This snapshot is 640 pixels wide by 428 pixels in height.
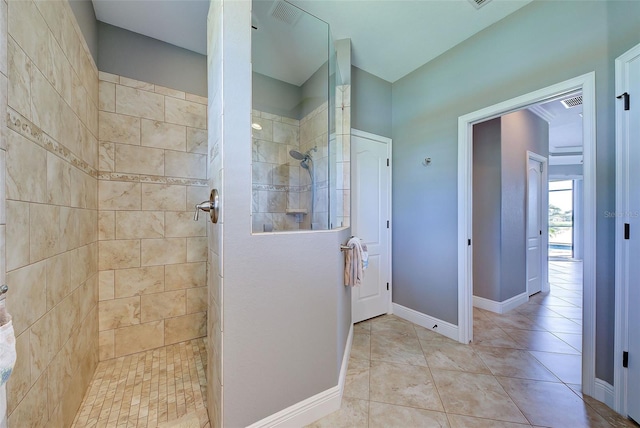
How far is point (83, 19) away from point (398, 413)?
3.21m

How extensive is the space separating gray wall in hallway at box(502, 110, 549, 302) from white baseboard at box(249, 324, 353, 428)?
2.57 metres

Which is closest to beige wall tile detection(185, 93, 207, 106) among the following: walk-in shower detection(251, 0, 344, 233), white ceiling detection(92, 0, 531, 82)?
white ceiling detection(92, 0, 531, 82)

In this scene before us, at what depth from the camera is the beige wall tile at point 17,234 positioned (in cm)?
86

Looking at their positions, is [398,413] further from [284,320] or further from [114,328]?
[114,328]

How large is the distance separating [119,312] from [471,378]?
274 cm

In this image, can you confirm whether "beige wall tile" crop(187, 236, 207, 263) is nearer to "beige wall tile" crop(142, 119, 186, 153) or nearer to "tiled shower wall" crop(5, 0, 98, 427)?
"tiled shower wall" crop(5, 0, 98, 427)


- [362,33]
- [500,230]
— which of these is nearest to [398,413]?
[500,230]

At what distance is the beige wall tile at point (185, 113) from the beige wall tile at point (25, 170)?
122cm

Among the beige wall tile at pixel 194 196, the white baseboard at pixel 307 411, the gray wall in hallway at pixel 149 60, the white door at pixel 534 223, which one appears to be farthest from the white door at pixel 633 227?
the gray wall in hallway at pixel 149 60

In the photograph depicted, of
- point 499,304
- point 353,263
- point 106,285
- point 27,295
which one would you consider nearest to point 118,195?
point 106,285

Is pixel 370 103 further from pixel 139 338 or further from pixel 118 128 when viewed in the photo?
pixel 139 338

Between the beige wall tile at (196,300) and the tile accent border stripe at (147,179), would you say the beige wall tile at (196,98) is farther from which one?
the beige wall tile at (196,300)

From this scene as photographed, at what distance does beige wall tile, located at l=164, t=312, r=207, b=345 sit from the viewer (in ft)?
7.09

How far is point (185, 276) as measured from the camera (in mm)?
2236
